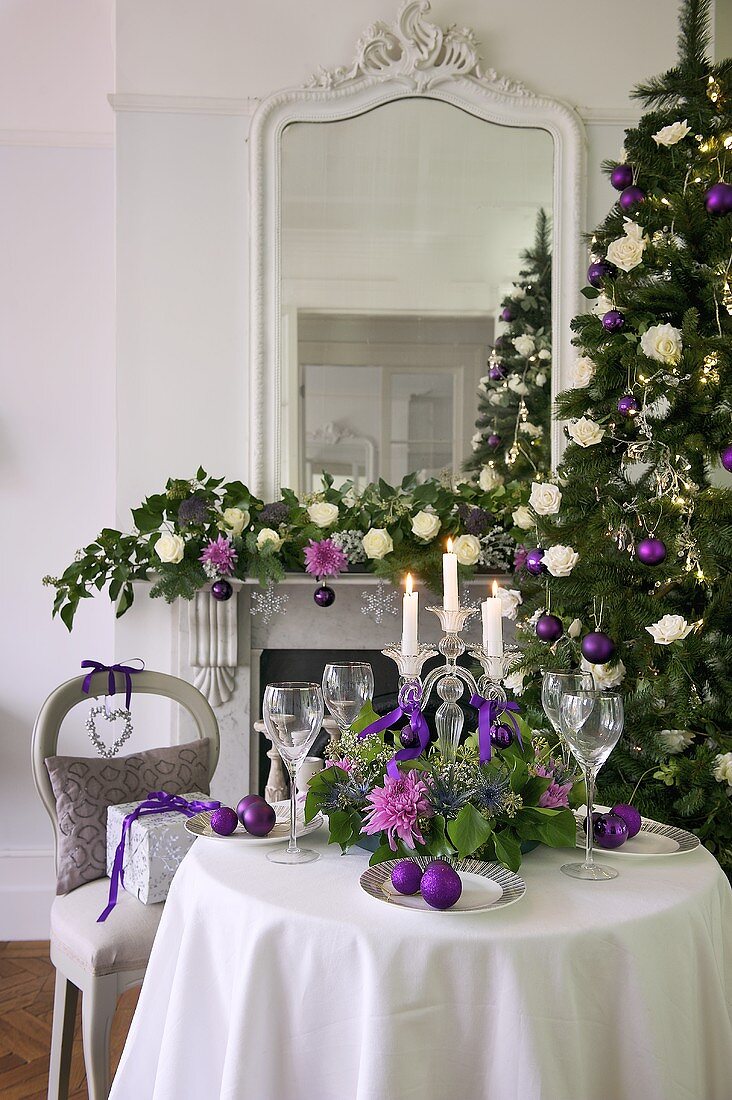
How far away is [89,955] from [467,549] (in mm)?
1610

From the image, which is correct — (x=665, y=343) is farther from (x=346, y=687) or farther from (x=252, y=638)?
(x=252, y=638)

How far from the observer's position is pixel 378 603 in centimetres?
322

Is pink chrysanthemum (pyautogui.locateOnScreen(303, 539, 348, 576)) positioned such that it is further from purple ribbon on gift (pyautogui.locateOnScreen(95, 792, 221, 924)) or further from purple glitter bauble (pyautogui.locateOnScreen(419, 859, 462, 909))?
purple glitter bauble (pyautogui.locateOnScreen(419, 859, 462, 909))

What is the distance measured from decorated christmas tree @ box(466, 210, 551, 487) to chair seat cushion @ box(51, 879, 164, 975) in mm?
1855

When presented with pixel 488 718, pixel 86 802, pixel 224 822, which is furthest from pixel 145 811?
pixel 488 718

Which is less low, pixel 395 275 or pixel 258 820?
pixel 395 275

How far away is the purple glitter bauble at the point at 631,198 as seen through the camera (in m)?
2.56

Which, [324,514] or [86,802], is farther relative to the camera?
[324,514]

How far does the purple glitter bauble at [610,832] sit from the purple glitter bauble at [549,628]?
1.08m

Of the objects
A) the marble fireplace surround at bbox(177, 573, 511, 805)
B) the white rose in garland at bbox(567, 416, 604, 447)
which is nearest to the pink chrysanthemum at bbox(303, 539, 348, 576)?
the marble fireplace surround at bbox(177, 573, 511, 805)

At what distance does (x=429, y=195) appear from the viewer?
3.24 m

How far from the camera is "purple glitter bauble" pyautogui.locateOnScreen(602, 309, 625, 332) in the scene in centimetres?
253

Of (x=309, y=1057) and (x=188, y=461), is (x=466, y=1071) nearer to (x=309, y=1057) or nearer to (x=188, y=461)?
(x=309, y=1057)

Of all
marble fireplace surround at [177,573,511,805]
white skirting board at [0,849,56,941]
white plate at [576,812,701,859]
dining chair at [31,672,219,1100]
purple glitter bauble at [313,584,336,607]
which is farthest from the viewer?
white skirting board at [0,849,56,941]
